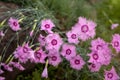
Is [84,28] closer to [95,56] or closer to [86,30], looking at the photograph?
[86,30]

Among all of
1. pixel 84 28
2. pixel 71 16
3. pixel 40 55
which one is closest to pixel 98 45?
pixel 84 28

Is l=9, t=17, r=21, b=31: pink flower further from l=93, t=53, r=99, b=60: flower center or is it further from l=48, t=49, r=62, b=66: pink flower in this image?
l=93, t=53, r=99, b=60: flower center

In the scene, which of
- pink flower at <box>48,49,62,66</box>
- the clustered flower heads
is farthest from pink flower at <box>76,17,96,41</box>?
pink flower at <box>48,49,62,66</box>

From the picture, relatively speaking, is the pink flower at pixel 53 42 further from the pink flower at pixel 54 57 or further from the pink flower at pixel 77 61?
the pink flower at pixel 77 61

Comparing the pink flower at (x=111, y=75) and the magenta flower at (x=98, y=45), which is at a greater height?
the magenta flower at (x=98, y=45)

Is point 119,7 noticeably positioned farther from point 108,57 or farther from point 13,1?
point 108,57

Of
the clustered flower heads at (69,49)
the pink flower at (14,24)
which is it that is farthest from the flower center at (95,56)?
the pink flower at (14,24)

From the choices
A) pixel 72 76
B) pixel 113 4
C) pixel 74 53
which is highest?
pixel 113 4

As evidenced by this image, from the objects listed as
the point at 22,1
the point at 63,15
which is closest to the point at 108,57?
the point at 22,1
